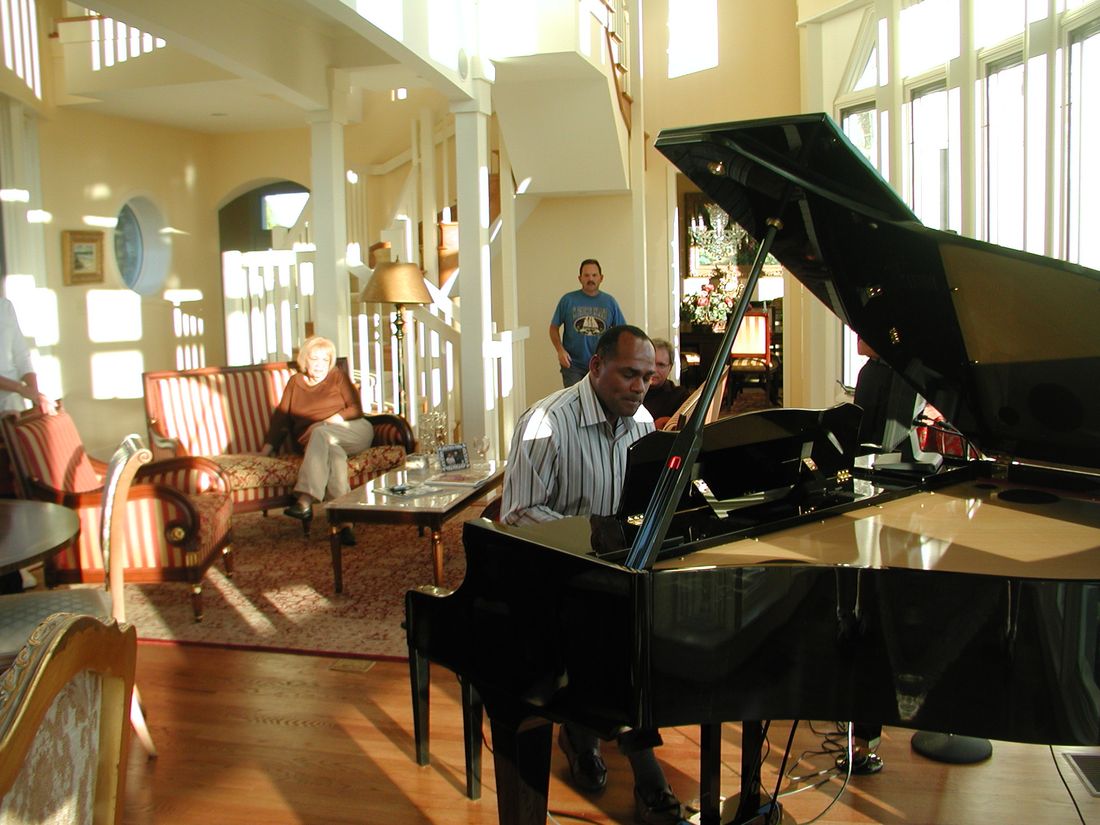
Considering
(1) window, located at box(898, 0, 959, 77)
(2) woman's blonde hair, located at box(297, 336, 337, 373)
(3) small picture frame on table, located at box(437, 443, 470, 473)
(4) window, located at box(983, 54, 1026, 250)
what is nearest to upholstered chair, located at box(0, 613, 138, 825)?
(3) small picture frame on table, located at box(437, 443, 470, 473)

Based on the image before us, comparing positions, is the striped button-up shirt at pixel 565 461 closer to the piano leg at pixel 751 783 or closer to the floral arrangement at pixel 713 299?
the piano leg at pixel 751 783

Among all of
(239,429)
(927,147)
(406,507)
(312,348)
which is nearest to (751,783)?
(406,507)

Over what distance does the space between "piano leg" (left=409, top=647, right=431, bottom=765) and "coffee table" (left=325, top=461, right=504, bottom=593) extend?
146 centimetres

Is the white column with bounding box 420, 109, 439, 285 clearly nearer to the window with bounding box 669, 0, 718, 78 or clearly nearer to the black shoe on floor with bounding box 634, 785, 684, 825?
the window with bounding box 669, 0, 718, 78

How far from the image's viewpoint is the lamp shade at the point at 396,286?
22.1 feet

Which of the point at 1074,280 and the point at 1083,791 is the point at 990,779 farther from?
the point at 1074,280

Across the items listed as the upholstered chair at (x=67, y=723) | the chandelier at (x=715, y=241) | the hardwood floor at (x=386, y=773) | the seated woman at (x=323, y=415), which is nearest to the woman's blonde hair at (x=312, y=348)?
the seated woman at (x=323, y=415)

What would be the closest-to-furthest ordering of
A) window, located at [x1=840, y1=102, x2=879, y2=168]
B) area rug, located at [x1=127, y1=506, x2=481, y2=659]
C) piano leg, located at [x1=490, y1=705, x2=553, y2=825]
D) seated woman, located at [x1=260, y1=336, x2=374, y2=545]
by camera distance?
piano leg, located at [x1=490, y1=705, x2=553, y2=825] < area rug, located at [x1=127, y1=506, x2=481, y2=659] < seated woman, located at [x1=260, y1=336, x2=374, y2=545] < window, located at [x1=840, y1=102, x2=879, y2=168]

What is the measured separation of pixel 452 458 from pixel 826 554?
3.15 m

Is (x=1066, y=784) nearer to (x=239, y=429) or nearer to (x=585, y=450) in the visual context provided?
(x=585, y=450)

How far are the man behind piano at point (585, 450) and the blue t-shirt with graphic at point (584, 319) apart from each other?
4.39 metres

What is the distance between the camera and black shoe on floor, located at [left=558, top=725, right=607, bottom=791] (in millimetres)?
2867

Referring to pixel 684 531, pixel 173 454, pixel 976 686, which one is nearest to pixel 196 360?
pixel 173 454

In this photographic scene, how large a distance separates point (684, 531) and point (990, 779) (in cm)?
134
